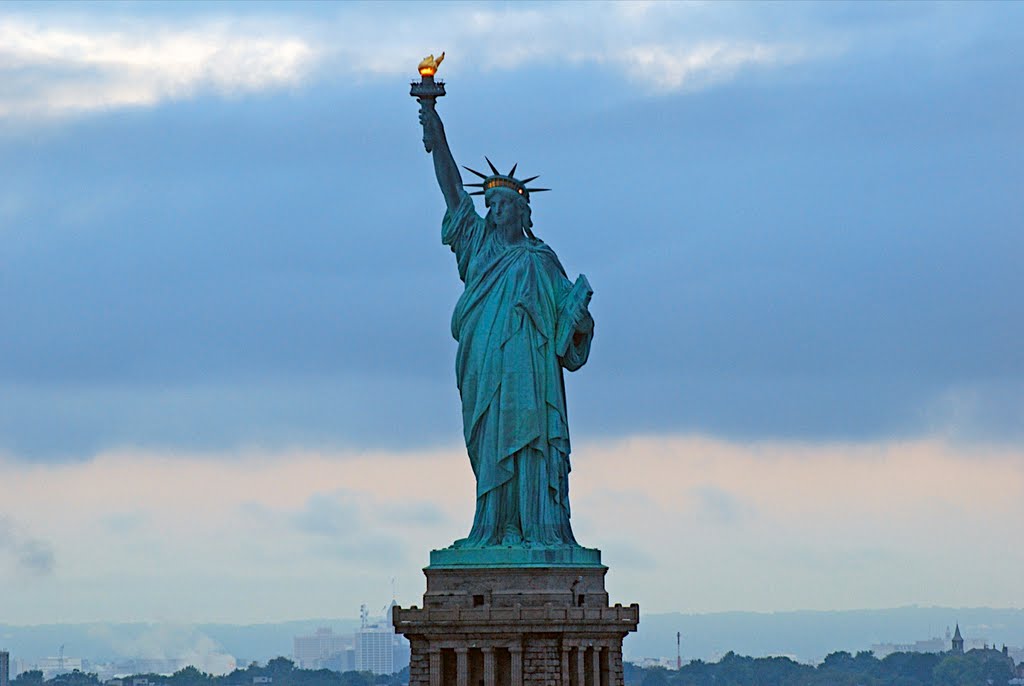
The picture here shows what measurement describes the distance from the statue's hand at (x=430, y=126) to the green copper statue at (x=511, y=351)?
2cm

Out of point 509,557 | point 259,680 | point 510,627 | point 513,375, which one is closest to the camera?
point 510,627

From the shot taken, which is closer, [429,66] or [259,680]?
[429,66]

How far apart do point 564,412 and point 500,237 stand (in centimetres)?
373

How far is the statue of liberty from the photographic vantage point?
220 ft

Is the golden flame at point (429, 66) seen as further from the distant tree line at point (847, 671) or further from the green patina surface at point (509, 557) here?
the distant tree line at point (847, 671)

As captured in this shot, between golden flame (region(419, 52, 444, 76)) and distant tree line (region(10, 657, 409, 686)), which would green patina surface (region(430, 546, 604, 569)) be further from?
distant tree line (region(10, 657, 409, 686))

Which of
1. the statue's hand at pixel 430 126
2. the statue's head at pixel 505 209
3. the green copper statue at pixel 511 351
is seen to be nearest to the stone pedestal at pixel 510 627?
A: the green copper statue at pixel 511 351

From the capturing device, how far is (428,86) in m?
68.8

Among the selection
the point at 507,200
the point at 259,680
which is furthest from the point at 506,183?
the point at 259,680

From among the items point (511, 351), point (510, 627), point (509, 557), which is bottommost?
point (510, 627)

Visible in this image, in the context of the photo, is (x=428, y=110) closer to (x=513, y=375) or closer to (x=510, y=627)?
(x=513, y=375)

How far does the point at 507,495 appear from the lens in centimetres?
6700

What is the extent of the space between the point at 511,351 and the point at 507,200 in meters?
3.15

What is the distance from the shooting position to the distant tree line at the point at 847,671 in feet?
574
